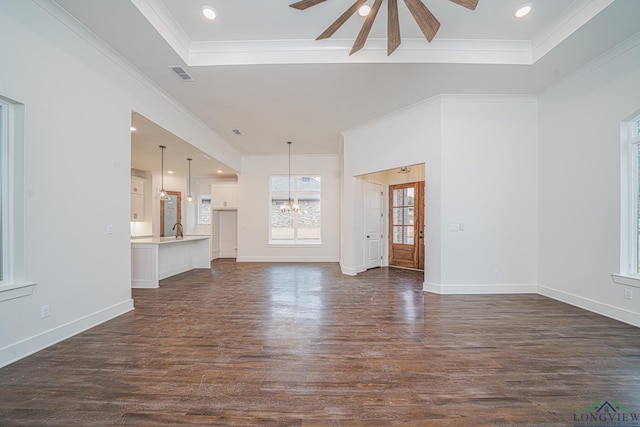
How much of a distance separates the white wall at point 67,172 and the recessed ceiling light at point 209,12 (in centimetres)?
136

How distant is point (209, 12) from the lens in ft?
9.81

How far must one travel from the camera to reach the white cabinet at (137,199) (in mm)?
7805

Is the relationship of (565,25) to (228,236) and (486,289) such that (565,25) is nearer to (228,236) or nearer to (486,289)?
(486,289)

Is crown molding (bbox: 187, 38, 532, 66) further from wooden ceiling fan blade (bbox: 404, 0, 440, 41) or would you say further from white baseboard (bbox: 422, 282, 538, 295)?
white baseboard (bbox: 422, 282, 538, 295)

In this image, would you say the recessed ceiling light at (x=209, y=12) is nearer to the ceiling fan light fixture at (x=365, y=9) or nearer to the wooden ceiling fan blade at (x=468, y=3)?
the ceiling fan light fixture at (x=365, y=9)

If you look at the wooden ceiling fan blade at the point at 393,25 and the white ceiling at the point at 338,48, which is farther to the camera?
the white ceiling at the point at 338,48

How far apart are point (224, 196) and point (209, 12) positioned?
21.0 ft

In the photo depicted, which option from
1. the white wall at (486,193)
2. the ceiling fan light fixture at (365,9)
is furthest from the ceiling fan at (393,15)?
the white wall at (486,193)

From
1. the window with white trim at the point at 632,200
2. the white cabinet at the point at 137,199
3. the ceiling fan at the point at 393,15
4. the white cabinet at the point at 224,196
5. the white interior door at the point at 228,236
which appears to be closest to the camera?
the ceiling fan at the point at 393,15

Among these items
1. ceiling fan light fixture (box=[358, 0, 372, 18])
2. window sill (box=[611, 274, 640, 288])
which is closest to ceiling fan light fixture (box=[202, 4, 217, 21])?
ceiling fan light fixture (box=[358, 0, 372, 18])

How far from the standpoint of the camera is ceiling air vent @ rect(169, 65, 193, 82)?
356 centimetres

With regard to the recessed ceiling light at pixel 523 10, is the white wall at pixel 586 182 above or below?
below

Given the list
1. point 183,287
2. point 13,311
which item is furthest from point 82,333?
point 183,287

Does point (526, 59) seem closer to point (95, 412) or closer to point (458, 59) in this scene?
point (458, 59)
